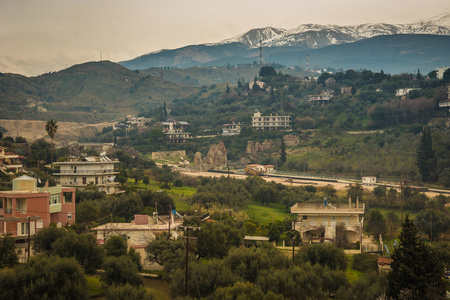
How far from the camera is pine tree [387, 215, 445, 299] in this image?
25.0 metres

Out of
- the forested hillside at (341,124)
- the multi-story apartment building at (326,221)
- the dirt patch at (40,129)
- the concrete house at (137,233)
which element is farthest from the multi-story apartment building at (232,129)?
the concrete house at (137,233)

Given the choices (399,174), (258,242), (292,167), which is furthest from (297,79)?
(258,242)

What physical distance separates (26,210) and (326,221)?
22846 millimetres

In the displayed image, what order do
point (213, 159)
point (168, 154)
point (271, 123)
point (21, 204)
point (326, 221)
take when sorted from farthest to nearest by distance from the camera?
point (271, 123), point (168, 154), point (213, 159), point (326, 221), point (21, 204)

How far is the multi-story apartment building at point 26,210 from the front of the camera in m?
31.8

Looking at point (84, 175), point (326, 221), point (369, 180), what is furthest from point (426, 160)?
point (84, 175)

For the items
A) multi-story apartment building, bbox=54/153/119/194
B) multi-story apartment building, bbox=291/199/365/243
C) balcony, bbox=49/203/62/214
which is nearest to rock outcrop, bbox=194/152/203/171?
multi-story apartment building, bbox=54/153/119/194

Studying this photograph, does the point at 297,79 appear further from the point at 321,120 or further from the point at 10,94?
the point at 10,94

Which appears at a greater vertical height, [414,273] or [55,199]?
[55,199]

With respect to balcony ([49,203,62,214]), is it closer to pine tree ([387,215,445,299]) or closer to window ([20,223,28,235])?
window ([20,223,28,235])

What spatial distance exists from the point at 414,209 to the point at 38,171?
36.2 m

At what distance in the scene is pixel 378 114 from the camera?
9981cm

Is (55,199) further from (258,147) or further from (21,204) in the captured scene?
(258,147)

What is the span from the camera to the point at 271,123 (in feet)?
372
